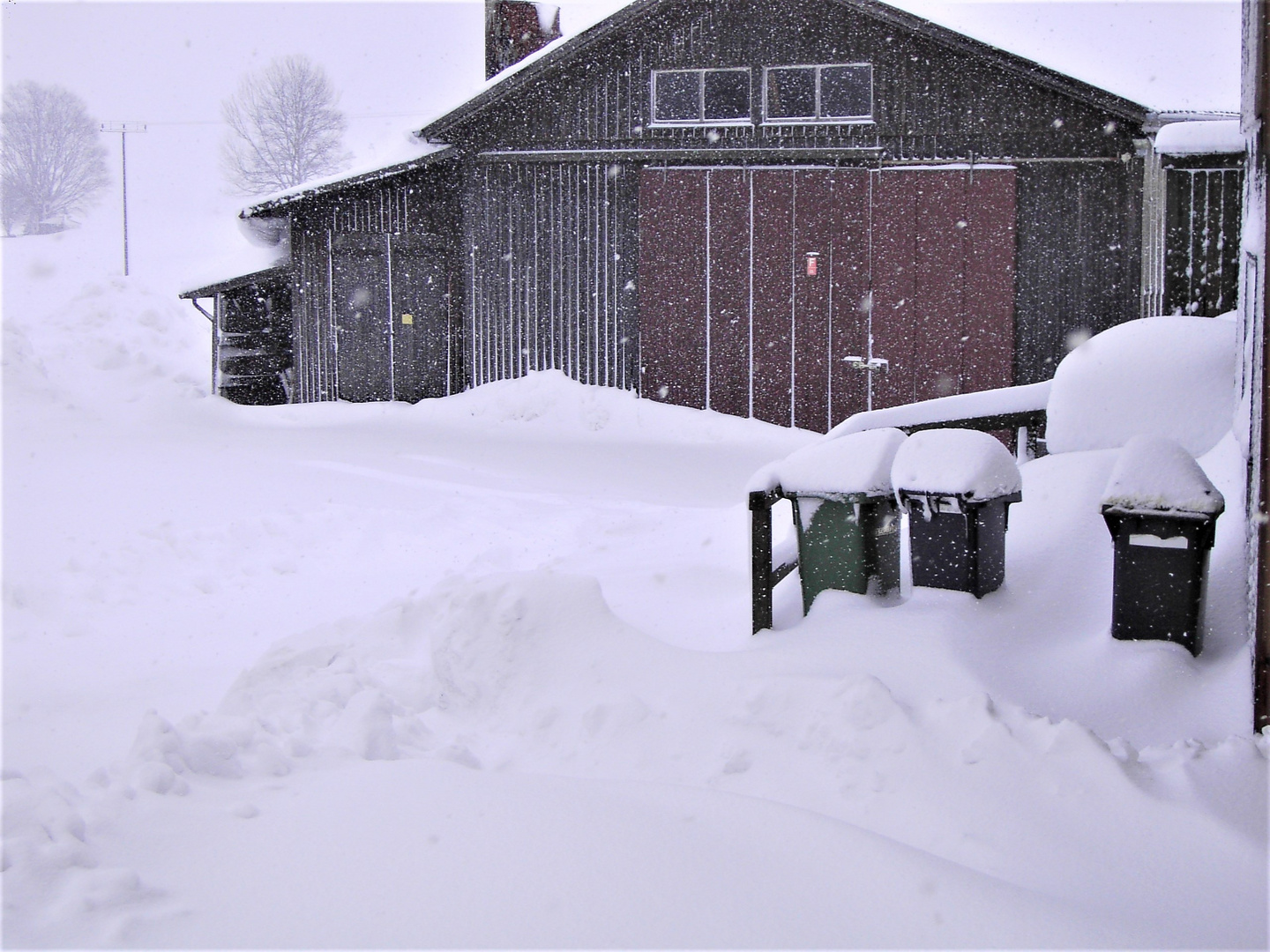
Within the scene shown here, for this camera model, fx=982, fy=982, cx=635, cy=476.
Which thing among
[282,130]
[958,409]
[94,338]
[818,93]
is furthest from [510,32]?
[282,130]

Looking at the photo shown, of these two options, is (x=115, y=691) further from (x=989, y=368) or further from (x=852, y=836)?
(x=989, y=368)

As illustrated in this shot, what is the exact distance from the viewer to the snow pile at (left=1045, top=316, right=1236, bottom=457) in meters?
4.96

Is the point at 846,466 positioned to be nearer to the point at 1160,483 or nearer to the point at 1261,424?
the point at 1160,483

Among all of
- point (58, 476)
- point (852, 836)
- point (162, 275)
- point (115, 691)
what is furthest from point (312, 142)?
point (852, 836)

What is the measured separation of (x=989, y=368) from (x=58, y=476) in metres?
10.1

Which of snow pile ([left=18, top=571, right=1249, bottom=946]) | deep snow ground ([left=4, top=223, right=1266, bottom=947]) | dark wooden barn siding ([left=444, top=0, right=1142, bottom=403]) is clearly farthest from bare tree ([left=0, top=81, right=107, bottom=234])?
snow pile ([left=18, top=571, right=1249, bottom=946])

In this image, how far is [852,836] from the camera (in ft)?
8.62

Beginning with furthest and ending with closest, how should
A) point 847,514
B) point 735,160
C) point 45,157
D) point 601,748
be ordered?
point 45,157 → point 735,160 → point 847,514 → point 601,748

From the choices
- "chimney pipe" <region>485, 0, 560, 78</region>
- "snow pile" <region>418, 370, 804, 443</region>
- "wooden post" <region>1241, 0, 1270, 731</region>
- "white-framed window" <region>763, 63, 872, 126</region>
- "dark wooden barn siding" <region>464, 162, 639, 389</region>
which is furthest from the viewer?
"chimney pipe" <region>485, 0, 560, 78</region>

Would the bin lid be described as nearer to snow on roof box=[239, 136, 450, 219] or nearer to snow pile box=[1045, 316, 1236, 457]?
snow pile box=[1045, 316, 1236, 457]

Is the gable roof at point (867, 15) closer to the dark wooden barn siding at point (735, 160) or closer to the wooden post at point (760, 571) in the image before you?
the dark wooden barn siding at point (735, 160)

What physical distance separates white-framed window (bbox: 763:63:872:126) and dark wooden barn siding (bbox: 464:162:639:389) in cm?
202

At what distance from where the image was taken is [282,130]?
1649 inches

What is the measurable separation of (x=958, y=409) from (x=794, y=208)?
22.5 feet
